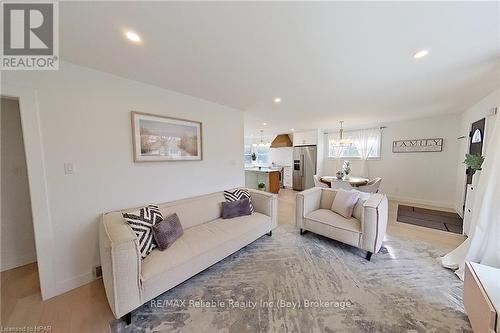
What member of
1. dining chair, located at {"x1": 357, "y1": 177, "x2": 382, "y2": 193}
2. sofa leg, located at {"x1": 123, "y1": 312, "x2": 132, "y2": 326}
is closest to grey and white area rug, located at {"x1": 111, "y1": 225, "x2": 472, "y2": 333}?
sofa leg, located at {"x1": 123, "y1": 312, "x2": 132, "y2": 326}

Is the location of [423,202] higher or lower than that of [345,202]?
lower

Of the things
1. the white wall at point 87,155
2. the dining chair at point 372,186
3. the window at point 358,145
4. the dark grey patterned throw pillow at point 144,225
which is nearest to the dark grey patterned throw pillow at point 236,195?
the white wall at point 87,155

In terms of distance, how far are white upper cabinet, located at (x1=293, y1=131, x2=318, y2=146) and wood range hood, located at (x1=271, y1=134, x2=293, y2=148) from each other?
371mm

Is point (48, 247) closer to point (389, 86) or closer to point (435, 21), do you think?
point (435, 21)

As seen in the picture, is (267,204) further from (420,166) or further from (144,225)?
(420,166)

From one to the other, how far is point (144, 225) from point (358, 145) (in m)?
6.24

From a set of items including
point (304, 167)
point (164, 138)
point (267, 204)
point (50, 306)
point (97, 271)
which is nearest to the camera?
point (50, 306)

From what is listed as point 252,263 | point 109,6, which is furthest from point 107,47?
point 252,263

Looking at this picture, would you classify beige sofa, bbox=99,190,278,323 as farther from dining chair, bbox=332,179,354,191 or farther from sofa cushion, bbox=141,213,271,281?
dining chair, bbox=332,179,354,191

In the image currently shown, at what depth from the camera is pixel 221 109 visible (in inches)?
127

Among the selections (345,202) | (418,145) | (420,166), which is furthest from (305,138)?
(345,202)

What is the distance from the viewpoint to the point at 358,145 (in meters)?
5.77

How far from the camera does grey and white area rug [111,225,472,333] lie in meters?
1.46

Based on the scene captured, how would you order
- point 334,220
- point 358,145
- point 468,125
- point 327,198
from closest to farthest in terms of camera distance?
point 334,220 → point 327,198 → point 468,125 → point 358,145
